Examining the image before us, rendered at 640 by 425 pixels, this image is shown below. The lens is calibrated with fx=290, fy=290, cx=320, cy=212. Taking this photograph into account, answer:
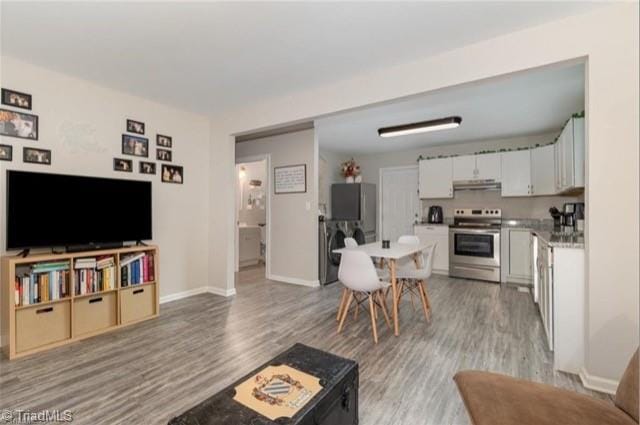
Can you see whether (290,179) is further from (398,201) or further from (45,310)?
(45,310)

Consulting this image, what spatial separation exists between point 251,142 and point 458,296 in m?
4.15

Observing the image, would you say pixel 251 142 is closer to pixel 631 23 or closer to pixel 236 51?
pixel 236 51

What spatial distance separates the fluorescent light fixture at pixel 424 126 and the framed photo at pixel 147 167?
3.13 m

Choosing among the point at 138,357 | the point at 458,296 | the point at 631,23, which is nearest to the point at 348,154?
the point at 458,296

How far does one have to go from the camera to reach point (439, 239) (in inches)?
205

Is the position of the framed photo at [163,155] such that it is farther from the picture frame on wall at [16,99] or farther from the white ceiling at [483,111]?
the white ceiling at [483,111]

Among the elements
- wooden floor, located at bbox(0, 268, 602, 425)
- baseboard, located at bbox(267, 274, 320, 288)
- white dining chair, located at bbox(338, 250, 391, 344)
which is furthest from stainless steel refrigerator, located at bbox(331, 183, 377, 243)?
white dining chair, located at bbox(338, 250, 391, 344)

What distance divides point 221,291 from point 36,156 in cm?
246

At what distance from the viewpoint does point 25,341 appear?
235cm

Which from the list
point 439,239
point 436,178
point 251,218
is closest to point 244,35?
point 436,178

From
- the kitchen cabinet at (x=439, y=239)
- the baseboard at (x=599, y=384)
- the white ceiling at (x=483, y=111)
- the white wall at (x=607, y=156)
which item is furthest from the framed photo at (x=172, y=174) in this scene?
the baseboard at (x=599, y=384)

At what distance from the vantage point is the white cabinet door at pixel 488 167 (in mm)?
4840

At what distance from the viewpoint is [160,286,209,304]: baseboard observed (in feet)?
12.1

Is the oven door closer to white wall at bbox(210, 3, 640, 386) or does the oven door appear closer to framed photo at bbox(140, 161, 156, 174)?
white wall at bbox(210, 3, 640, 386)
